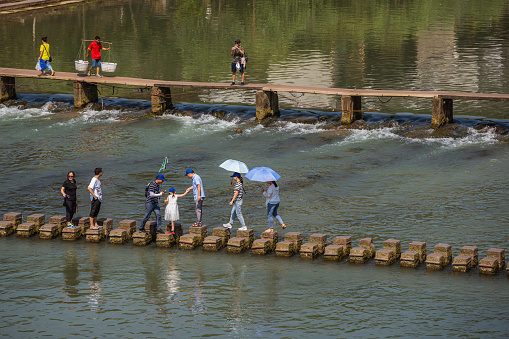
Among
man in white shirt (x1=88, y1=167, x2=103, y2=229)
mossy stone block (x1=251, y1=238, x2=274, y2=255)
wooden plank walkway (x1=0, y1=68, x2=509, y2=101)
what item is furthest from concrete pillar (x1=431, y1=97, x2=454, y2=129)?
man in white shirt (x1=88, y1=167, x2=103, y2=229)

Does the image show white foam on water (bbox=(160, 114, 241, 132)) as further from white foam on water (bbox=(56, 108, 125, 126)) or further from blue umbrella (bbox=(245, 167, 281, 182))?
blue umbrella (bbox=(245, 167, 281, 182))

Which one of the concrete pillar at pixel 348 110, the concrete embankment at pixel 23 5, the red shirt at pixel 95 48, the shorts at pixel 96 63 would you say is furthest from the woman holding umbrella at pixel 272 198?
the concrete embankment at pixel 23 5

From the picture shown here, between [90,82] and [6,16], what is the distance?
38594mm

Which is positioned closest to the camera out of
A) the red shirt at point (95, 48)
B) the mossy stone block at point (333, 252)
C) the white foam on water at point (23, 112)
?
the mossy stone block at point (333, 252)

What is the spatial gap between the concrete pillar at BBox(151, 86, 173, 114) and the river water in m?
0.67

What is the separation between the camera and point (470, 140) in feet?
109

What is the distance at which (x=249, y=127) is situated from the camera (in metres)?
36.9

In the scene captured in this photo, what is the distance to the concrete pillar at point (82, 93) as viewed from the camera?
4091cm

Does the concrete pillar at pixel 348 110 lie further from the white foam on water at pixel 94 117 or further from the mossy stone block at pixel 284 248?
the mossy stone block at pixel 284 248

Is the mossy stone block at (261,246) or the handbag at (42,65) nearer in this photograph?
the mossy stone block at (261,246)

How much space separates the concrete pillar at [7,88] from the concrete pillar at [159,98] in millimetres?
8804

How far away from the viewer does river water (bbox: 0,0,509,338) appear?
17234mm

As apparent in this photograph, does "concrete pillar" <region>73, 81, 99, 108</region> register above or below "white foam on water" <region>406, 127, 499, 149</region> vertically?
above

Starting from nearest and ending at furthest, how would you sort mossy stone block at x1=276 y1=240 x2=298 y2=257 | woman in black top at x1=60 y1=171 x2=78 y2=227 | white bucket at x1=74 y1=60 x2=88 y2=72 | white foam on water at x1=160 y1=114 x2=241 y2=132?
mossy stone block at x1=276 y1=240 x2=298 y2=257
woman in black top at x1=60 y1=171 x2=78 y2=227
white foam on water at x1=160 y1=114 x2=241 y2=132
white bucket at x1=74 y1=60 x2=88 y2=72
